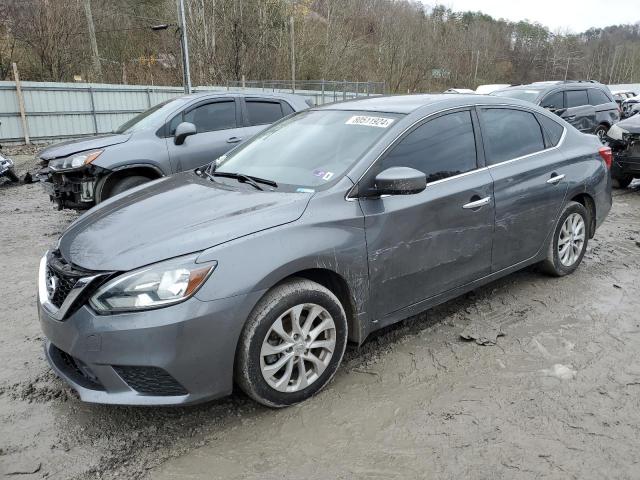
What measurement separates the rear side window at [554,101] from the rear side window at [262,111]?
20.7 feet

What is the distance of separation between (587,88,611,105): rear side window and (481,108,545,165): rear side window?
945 cm

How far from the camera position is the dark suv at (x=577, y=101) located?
11.1 meters

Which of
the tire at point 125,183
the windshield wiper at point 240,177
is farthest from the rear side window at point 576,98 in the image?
the windshield wiper at point 240,177

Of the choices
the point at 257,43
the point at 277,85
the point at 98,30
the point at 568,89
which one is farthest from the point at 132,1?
the point at 568,89

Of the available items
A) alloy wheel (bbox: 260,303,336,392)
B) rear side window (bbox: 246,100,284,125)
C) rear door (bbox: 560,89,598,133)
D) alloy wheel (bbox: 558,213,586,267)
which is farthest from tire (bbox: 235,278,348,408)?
rear door (bbox: 560,89,598,133)

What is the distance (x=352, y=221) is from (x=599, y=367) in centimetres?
185

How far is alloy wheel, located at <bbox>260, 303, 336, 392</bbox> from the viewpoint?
2.70m

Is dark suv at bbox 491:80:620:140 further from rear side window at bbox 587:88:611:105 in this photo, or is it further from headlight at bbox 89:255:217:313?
headlight at bbox 89:255:217:313

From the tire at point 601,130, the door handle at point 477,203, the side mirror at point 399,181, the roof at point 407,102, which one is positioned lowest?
the tire at point 601,130

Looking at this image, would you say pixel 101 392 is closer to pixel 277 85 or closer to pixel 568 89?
pixel 568 89

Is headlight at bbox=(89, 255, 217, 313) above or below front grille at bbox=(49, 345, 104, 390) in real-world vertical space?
above

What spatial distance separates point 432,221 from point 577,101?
34.3ft

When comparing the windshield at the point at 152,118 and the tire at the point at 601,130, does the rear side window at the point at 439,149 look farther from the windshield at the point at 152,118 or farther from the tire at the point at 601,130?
the tire at the point at 601,130

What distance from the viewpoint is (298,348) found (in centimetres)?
279
